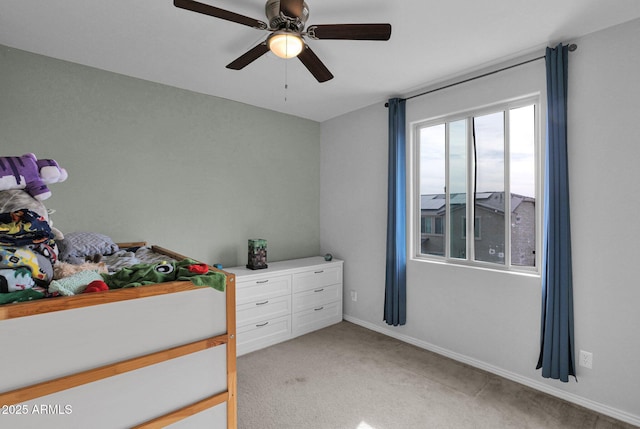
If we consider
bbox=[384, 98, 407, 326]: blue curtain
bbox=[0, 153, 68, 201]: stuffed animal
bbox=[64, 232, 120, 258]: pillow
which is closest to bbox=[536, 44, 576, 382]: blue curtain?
bbox=[384, 98, 407, 326]: blue curtain

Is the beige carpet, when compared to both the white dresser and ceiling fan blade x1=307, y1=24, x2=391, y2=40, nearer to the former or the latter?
the white dresser

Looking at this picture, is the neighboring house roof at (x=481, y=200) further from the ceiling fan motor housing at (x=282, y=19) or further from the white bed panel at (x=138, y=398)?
the white bed panel at (x=138, y=398)

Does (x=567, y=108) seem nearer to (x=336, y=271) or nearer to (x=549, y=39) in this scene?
(x=549, y=39)

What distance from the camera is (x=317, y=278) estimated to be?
3.50 m

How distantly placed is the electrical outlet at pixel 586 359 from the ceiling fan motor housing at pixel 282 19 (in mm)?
2712

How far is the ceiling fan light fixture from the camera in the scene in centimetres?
157

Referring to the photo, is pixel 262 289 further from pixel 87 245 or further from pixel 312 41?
pixel 312 41

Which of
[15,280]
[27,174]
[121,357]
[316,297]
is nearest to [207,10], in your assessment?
[27,174]

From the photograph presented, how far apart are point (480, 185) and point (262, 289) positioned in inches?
88.4

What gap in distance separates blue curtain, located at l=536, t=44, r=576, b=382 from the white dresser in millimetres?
2058

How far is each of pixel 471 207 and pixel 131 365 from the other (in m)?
2.70

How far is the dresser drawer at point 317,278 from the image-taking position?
332 centimetres

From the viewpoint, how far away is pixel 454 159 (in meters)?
2.90

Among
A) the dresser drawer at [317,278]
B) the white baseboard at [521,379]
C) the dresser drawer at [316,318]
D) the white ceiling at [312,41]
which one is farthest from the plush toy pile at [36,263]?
the white baseboard at [521,379]
